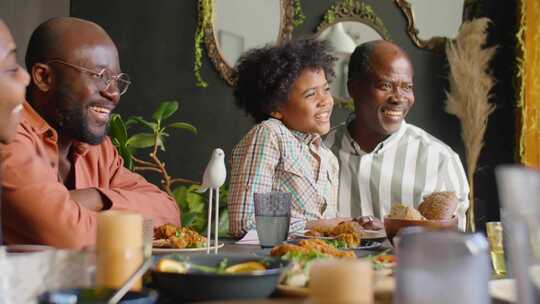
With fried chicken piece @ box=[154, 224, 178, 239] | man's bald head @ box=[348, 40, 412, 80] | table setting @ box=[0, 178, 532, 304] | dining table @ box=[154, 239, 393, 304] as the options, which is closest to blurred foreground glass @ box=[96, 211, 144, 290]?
table setting @ box=[0, 178, 532, 304]

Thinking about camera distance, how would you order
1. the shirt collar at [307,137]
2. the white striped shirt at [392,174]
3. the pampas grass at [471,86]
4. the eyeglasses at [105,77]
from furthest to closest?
1. the pampas grass at [471,86]
2. the white striped shirt at [392,174]
3. the shirt collar at [307,137]
4. the eyeglasses at [105,77]

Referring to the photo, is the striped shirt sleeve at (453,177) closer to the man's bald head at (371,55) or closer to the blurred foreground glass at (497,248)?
the man's bald head at (371,55)

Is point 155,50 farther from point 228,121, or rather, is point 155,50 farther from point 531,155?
point 531,155

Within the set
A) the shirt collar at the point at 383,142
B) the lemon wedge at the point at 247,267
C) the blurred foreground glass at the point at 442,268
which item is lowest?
the lemon wedge at the point at 247,267

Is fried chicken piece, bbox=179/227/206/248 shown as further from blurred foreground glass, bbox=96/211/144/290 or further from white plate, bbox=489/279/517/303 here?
white plate, bbox=489/279/517/303

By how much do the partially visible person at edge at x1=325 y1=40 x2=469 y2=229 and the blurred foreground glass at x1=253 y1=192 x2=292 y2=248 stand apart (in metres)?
1.53

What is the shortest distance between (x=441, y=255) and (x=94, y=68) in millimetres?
1827

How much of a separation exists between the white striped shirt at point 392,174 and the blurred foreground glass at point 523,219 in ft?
8.54

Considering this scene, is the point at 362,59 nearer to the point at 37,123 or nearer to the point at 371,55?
the point at 371,55

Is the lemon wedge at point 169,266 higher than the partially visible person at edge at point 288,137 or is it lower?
lower

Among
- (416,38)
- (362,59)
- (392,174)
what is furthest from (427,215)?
(416,38)

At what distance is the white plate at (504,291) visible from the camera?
994 mm

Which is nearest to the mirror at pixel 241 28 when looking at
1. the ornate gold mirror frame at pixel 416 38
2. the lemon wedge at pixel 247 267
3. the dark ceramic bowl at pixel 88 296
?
the ornate gold mirror frame at pixel 416 38

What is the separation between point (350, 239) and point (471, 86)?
9.71 ft
